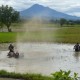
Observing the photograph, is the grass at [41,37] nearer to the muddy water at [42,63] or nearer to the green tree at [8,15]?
the green tree at [8,15]

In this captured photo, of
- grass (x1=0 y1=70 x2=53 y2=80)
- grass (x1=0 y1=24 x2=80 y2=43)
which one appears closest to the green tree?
grass (x1=0 y1=24 x2=80 y2=43)

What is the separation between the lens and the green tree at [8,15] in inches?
3829

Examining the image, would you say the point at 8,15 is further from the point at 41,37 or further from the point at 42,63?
the point at 42,63

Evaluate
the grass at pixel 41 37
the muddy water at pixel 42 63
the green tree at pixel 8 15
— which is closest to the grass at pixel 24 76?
the muddy water at pixel 42 63

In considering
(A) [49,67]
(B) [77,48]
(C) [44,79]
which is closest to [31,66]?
(A) [49,67]

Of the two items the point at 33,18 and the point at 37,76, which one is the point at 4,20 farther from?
the point at 37,76

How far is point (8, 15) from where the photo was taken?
324 ft

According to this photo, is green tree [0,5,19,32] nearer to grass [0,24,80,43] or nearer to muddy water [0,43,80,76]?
grass [0,24,80,43]

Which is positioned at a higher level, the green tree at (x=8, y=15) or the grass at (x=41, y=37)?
the green tree at (x=8, y=15)

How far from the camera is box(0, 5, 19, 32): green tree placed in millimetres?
97250

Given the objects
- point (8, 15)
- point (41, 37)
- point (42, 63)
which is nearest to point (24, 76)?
point (42, 63)

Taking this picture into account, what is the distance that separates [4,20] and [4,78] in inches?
3265

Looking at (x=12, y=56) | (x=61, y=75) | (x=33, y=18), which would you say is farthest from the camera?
(x=33, y=18)

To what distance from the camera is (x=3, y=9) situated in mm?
101688
